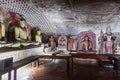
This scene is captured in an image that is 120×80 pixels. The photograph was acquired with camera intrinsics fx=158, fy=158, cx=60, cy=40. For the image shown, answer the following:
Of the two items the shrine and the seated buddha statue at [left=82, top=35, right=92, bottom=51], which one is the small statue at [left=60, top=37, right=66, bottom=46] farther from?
the seated buddha statue at [left=82, top=35, right=92, bottom=51]

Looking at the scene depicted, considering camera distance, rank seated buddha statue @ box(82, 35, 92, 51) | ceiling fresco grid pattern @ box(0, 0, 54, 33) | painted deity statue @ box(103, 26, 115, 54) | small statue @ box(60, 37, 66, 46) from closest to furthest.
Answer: ceiling fresco grid pattern @ box(0, 0, 54, 33) → painted deity statue @ box(103, 26, 115, 54) → seated buddha statue @ box(82, 35, 92, 51) → small statue @ box(60, 37, 66, 46)

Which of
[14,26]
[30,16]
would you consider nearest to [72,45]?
[30,16]

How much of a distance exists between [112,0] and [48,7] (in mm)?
2741

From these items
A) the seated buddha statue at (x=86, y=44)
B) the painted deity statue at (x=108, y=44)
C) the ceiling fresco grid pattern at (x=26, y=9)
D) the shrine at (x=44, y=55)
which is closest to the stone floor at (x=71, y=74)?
the shrine at (x=44, y=55)

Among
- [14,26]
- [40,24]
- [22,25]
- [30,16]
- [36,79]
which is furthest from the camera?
[40,24]

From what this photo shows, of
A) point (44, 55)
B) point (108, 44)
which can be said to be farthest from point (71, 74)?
point (108, 44)

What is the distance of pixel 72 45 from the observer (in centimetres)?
1484

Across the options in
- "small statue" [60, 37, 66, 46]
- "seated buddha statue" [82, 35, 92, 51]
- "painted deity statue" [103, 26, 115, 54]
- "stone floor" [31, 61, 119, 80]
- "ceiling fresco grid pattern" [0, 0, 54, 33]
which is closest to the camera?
"stone floor" [31, 61, 119, 80]

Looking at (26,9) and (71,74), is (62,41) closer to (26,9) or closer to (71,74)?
(26,9)

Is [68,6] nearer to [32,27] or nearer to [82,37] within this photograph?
[82,37]

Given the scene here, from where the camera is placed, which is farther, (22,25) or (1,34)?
(22,25)

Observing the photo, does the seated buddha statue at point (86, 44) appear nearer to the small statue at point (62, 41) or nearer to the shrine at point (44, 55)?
the shrine at point (44, 55)

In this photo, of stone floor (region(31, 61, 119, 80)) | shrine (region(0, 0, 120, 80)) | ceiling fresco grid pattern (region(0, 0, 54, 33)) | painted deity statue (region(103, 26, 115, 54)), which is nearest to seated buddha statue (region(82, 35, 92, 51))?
shrine (region(0, 0, 120, 80))

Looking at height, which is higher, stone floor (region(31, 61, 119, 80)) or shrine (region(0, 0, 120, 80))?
shrine (region(0, 0, 120, 80))
